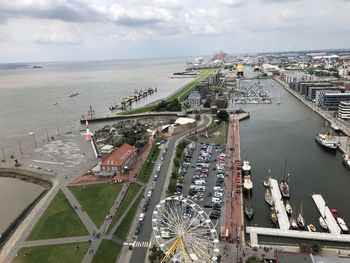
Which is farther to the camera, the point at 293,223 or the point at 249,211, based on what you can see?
the point at 249,211

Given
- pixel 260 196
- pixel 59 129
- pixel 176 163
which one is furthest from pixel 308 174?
pixel 59 129

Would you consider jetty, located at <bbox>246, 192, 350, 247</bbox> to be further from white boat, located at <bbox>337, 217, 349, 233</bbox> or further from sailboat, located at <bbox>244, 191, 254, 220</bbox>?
sailboat, located at <bbox>244, 191, 254, 220</bbox>

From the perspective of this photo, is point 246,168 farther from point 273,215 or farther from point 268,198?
point 273,215

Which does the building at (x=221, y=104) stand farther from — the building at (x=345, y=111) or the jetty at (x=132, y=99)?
the jetty at (x=132, y=99)

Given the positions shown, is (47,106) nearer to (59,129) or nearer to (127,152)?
(59,129)

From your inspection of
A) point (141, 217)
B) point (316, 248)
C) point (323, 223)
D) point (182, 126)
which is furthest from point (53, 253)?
point (182, 126)

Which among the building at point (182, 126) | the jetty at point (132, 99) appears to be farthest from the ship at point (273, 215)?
the jetty at point (132, 99)

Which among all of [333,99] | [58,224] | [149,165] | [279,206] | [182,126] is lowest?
[279,206]
